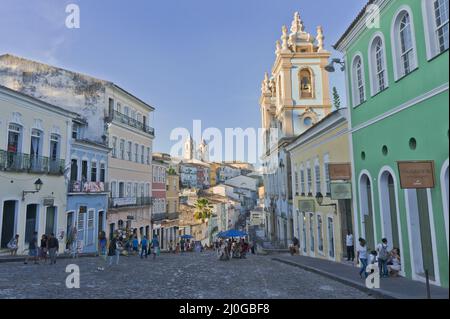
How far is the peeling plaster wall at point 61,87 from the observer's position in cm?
2419

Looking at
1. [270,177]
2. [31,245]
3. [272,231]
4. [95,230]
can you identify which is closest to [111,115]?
[95,230]

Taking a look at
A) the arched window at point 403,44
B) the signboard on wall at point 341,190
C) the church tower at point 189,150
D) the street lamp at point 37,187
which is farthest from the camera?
the church tower at point 189,150

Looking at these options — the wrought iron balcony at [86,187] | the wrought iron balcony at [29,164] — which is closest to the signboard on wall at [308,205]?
the wrought iron balcony at [86,187]

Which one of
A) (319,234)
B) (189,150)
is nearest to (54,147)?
(319,234)

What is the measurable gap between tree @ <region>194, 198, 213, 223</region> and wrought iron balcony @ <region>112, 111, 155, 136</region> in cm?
1626

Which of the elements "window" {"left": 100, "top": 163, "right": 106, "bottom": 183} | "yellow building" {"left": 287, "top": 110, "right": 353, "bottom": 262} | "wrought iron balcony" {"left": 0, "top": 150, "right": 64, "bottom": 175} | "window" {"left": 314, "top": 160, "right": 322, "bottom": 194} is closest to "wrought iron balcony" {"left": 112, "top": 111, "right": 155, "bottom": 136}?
"window" {"left": 100, "top": 163, "right": 106, "bottom": 183}

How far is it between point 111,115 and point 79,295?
20.1m

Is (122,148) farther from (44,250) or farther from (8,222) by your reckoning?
(44,250)

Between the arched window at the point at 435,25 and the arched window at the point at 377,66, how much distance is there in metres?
2.29

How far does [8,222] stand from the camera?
1642 cm

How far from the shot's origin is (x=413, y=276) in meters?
9.34

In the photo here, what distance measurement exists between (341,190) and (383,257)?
147 inches

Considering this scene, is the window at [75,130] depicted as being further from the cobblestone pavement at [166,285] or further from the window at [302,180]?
the window at [302,180]

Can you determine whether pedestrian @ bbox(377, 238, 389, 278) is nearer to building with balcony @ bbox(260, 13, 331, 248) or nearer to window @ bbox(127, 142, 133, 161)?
building with balcony @ bbox(260, 13, 331, 248)
